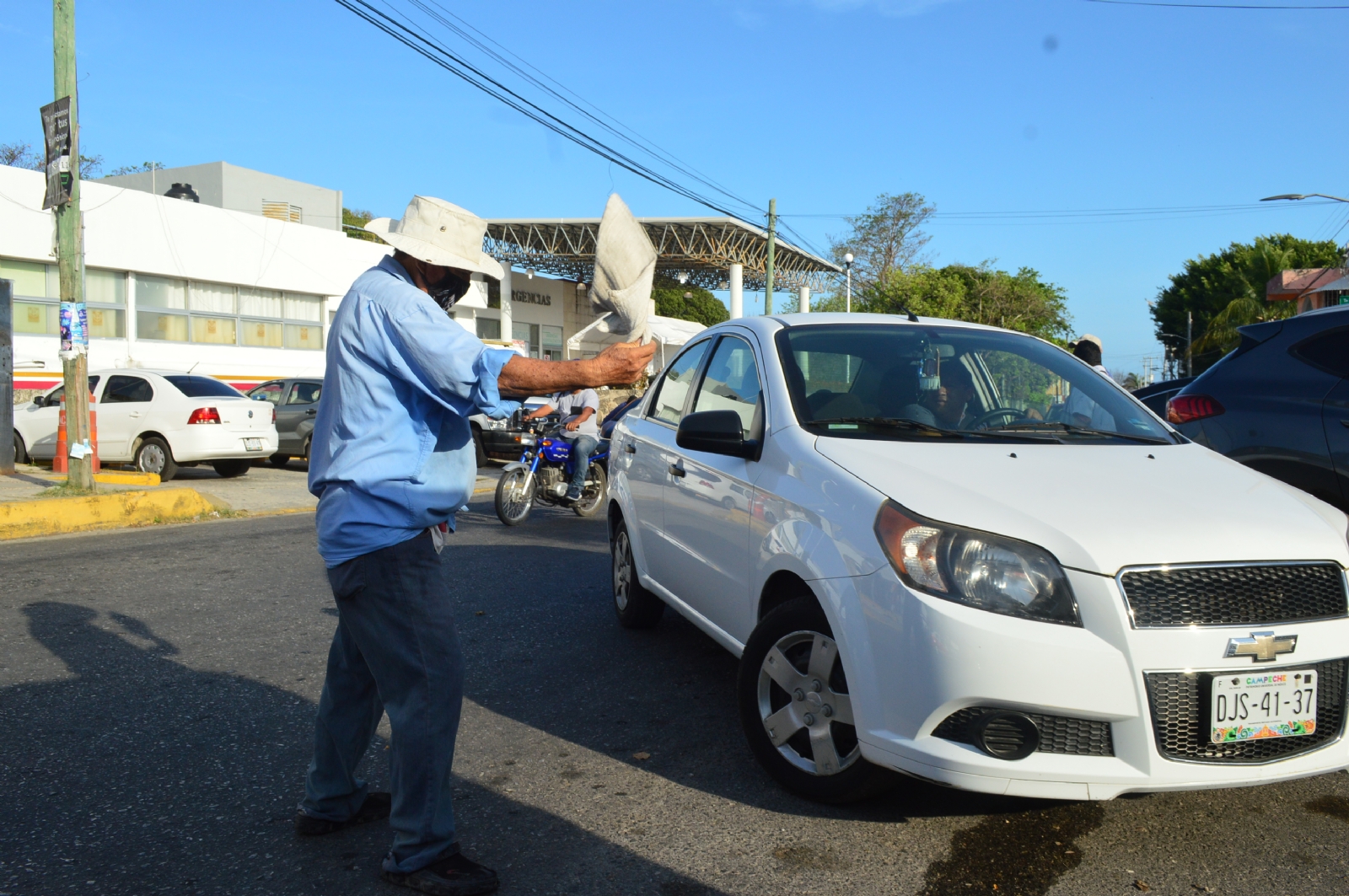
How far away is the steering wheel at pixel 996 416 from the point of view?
387 centimetres

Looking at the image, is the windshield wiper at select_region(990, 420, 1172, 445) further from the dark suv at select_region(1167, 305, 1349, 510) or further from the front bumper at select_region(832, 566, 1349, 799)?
the dark suv at select_region(1167, 305, 1349, 510)

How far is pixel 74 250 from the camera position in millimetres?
10984

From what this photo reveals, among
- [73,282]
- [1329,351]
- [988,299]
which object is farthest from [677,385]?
[988,299]

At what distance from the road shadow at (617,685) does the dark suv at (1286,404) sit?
2.92 m

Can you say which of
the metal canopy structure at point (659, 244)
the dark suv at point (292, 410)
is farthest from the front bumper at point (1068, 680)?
the metal canopy structure at point (659, 244)

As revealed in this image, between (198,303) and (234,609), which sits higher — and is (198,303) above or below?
above

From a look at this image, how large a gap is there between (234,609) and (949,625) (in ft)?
15.8

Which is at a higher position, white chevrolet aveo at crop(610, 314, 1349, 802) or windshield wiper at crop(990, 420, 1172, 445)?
windshield wiper at crop(990, 420, 1172, 445)

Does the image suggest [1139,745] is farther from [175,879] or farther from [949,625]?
[175,879]

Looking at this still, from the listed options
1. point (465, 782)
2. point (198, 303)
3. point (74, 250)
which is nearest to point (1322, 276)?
point (198, 303)

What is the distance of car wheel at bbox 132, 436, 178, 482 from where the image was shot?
13758 mm

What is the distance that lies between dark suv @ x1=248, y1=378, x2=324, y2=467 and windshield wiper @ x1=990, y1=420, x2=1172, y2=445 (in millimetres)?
14568

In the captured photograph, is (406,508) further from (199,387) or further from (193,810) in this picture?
(199,387)

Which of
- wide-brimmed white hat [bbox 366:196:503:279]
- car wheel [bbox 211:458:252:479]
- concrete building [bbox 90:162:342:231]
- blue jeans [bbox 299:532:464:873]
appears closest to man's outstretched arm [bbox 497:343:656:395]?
wide-brimmed white hat [bbox 366:196:503:279]
